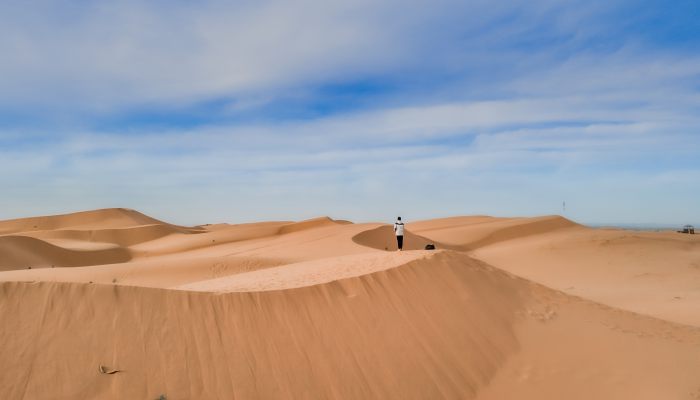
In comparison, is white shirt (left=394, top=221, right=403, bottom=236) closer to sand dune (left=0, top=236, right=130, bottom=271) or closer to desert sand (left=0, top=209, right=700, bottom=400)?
desert sand (left=0, top=209, right=700, bottom=400)

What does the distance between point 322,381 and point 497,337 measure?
3.38 metres

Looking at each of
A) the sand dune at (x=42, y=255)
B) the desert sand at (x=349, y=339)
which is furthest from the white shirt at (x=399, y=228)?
the sand dune at (x=42, y=255)

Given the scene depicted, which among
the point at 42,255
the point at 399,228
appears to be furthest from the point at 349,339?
the point at 42,255

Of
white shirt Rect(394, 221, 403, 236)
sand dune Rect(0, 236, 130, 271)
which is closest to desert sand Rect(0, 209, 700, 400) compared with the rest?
white shirt Rect(394, 221, 403, 236)

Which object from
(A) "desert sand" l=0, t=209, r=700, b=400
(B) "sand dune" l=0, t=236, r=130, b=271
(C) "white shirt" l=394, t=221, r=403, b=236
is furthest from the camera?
(B) "sand dune" l=0, t=236, r=130, b=271

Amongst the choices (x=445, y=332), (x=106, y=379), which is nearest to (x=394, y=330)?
(x=445, y=332)

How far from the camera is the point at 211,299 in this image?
23.4 feet

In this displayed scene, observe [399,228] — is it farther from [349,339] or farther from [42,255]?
[42,255]

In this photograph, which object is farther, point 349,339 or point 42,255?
point 42,255

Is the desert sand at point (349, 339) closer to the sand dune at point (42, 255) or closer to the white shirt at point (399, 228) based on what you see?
the white shirt at point (399, 228)

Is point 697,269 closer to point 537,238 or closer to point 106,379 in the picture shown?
point 537,238

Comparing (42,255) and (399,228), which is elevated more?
(399,228)

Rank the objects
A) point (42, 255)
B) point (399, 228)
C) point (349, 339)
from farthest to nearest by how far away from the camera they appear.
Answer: point (42, 255) → point (399, 228) → point (349, 339)

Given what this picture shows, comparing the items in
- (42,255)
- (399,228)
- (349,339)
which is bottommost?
(349,339)
